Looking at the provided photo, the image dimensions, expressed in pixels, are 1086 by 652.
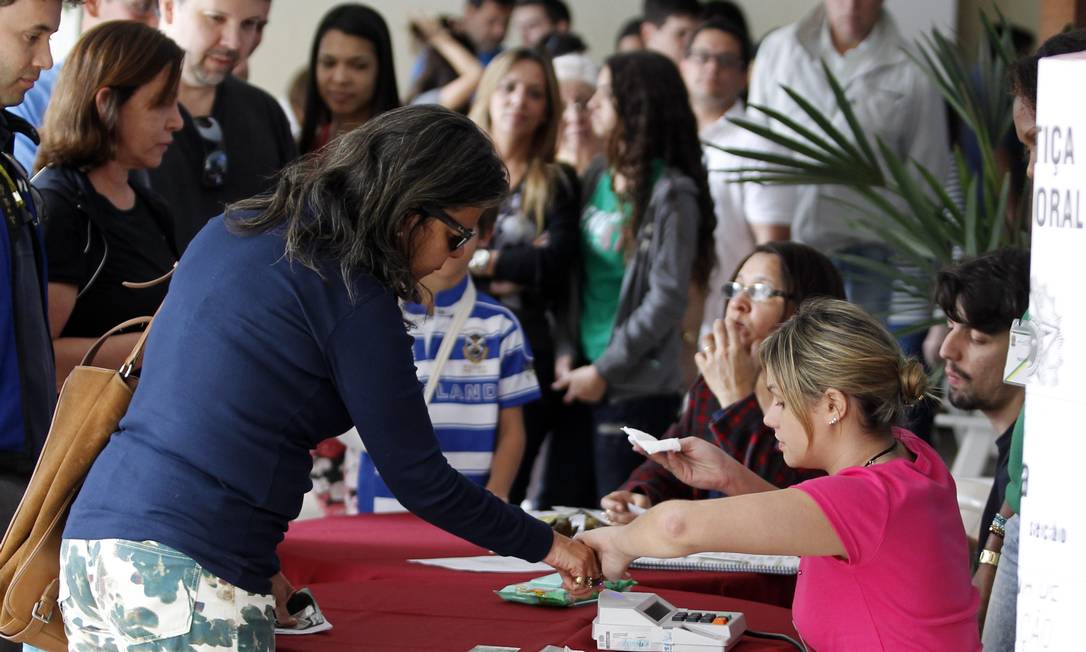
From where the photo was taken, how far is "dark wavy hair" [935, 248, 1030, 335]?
2.62 metres

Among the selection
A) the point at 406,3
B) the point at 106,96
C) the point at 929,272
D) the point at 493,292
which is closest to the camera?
the point at 106,96

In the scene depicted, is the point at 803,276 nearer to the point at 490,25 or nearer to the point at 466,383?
the point at 466,383

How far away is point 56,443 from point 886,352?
1.27 m

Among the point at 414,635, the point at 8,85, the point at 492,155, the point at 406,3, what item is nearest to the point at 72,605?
the point at 414,635

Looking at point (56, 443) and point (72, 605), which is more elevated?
point (56, 443)

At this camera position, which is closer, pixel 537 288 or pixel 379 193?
pixel 379 193

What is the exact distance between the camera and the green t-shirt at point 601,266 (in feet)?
13.9

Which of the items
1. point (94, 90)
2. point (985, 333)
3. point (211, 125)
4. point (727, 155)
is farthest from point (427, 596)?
point (727, 155)

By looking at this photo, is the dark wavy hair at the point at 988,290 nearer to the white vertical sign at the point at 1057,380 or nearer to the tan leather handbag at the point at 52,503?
the white vertical sign at the point at 1057,380

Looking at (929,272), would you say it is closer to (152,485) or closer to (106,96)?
(106,96)

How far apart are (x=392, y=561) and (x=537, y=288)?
1.80m

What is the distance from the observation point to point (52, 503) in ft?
6.09

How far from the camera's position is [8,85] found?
2.32 m

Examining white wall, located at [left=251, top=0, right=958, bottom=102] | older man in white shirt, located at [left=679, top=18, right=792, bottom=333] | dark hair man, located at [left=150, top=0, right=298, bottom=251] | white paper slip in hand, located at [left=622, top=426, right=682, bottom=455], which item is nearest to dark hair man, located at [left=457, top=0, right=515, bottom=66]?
white wall, located at [left=251, top=0, right=958, bottom=102]
